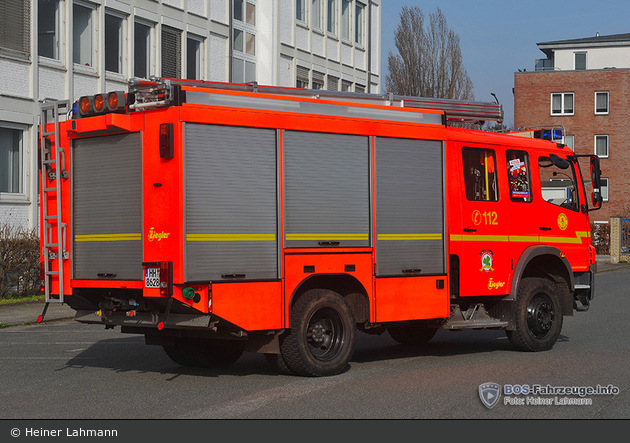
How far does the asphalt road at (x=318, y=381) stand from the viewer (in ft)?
24.6

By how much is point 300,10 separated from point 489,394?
29241 millimetres

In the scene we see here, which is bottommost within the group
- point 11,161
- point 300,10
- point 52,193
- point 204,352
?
point 204,352

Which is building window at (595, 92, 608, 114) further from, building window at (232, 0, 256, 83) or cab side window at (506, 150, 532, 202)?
cab side window at (506, 150, 532, 202)

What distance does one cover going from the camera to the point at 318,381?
354 inches

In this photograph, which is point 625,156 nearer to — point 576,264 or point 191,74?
point 191,74

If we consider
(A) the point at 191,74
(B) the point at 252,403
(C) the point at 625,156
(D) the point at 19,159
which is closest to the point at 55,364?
(B) the point at 252,403

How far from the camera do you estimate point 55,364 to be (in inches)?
426

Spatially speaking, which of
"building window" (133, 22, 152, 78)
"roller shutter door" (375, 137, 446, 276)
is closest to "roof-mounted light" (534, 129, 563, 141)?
"roller shutter door" (375, 137, 446, 276)

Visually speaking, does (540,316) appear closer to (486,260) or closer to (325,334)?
(486,260)

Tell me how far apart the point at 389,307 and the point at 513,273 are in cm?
235

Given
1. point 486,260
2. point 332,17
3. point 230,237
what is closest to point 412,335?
point 486,260

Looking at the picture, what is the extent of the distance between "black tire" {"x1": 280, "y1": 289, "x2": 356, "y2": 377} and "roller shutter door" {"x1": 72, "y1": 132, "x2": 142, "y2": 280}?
68.7 inches

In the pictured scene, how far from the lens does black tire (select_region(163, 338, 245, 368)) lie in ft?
33.1

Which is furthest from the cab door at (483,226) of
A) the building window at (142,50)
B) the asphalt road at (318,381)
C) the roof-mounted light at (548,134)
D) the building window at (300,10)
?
the building window at (300,10)
